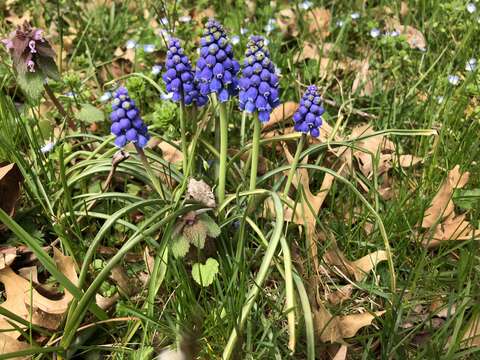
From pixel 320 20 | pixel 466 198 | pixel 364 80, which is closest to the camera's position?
pixel 466 198

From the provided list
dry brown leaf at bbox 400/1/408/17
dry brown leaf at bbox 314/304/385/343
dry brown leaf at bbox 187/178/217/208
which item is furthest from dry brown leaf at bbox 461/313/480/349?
dry brown leaf at bbox 400/1/408/17

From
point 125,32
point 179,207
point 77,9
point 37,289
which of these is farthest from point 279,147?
point 77,9

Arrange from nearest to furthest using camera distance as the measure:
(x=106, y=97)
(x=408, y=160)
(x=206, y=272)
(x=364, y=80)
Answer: (x=206, y=272) < (x=408, y=160) < (x=106, y=97) < (x=364, y=80)

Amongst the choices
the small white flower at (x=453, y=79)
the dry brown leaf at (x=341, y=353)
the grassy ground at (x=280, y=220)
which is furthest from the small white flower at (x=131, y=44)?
the dry brown leaf at (x=341, y=353)

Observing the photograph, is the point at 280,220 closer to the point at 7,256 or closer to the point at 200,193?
the point at 200,193

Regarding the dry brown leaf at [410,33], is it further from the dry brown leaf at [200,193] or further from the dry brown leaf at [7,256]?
the dry brown leaf at [7,256]

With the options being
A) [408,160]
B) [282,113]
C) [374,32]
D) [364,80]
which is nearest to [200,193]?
[282,113]
